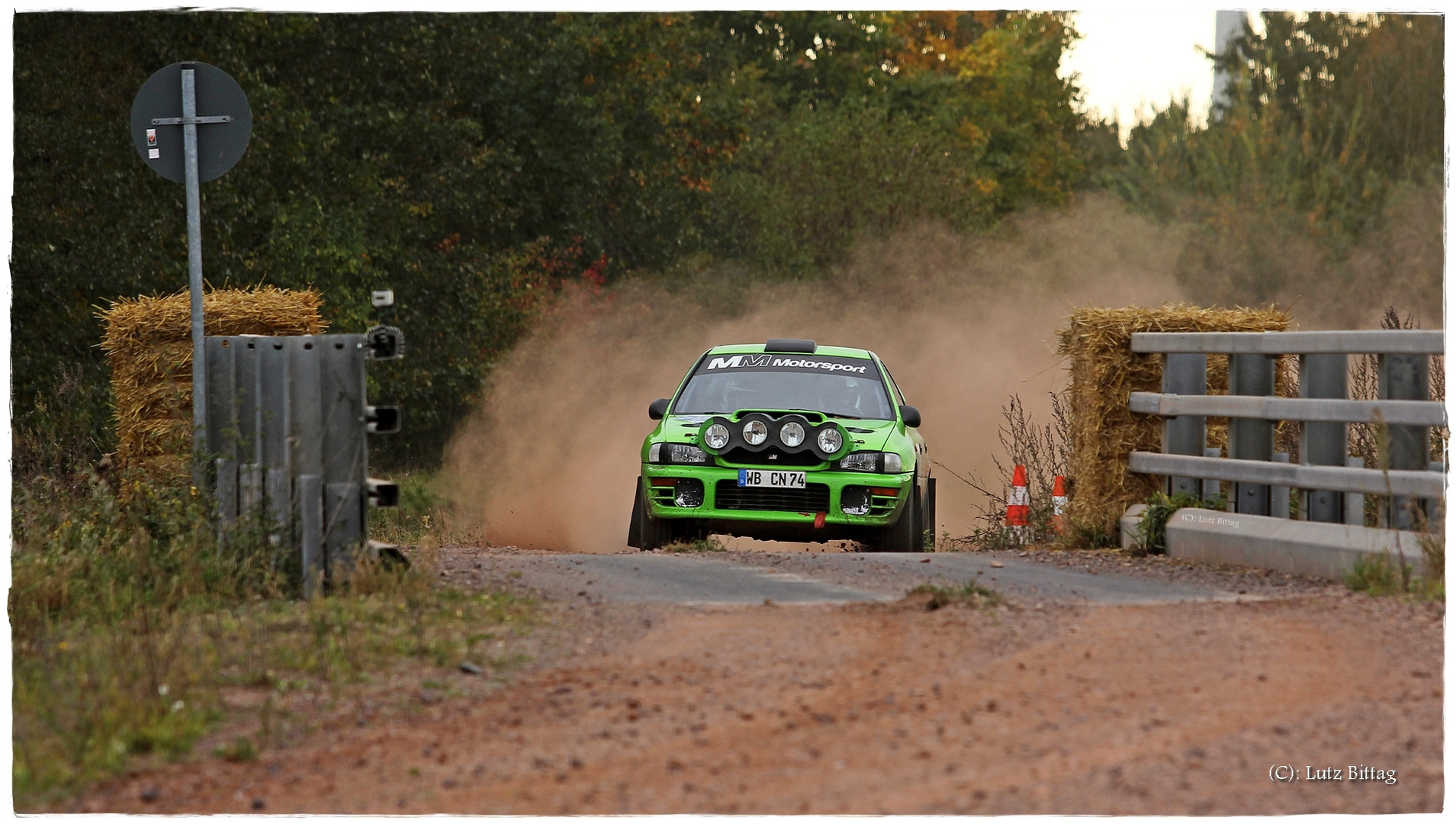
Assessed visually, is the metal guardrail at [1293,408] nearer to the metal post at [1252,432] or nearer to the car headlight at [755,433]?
the metal post at [1252,432]

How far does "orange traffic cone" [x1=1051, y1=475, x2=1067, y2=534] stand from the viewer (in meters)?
11.8

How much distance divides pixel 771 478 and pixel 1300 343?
389 cm

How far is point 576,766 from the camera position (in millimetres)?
4934

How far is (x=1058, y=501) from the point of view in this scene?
40.2ft

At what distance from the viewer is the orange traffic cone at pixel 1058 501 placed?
11.8 m

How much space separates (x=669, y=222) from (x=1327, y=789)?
3089 cm

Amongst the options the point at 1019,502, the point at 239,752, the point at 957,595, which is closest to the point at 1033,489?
the point at 1019,502

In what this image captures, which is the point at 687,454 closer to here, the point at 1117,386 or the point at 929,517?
the point at 929,517

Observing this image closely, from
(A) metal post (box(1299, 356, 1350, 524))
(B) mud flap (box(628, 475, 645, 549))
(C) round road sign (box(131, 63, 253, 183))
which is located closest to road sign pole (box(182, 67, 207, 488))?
(C) round road sign (box(131, 63, 253, 183))

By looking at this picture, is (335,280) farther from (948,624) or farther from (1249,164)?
(1249,164)

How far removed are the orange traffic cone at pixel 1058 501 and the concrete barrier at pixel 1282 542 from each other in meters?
1.61

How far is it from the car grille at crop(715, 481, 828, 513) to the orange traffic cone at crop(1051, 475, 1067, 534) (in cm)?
177

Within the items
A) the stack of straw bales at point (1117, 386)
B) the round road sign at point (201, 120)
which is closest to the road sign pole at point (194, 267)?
the round road sign at point (201, 120)

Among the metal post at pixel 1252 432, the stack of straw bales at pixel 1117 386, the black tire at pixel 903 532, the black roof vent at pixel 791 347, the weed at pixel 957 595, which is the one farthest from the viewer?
the black roof vent at pixel 791 347
